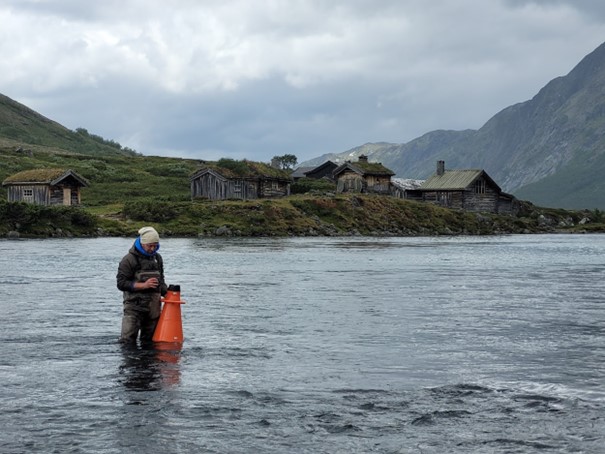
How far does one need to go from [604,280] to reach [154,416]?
27.4m

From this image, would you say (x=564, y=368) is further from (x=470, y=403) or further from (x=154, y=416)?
(x=154, y=416)

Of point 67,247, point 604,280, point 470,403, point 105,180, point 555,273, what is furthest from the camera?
point 105,180

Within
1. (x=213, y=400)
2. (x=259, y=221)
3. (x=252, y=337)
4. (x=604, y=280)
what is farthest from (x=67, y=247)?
(x=213, y=400)

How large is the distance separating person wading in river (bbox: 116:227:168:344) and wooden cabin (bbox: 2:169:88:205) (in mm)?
78891

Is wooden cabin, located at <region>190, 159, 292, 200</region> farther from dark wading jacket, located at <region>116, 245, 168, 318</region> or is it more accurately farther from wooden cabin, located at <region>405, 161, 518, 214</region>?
dark wading jacket, located at <region>116, 245, 168, 318</region>

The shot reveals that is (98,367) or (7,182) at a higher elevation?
(7,182)

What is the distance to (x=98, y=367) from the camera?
588 inches

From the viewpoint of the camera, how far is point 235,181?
103m

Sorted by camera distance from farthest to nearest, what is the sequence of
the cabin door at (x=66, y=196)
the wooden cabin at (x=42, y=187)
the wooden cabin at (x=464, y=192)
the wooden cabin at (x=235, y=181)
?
1. the wooden cabin at (x=464, y=192)
2. the wooden cabin at (x=235, y=181)
3. the cabin door at (x=66, y=196)
4. the wooden cabin at (x=42, y=187)

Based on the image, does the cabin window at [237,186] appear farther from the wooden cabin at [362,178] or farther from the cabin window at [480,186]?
the cabin window at [480,186]

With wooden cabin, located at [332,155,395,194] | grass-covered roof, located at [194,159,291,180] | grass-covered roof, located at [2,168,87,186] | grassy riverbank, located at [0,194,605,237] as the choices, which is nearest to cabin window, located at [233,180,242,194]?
grass-covered roof, located at [194,159,291,180]

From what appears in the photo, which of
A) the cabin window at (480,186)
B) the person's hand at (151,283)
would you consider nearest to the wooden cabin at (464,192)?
the cabin window at (480,186)

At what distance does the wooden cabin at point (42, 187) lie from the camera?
91875mm

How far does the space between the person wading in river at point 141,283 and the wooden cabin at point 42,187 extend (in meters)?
78.9
